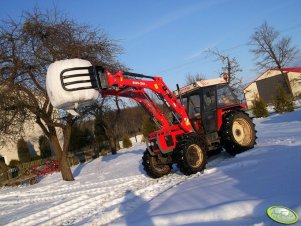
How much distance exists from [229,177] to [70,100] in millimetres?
3602

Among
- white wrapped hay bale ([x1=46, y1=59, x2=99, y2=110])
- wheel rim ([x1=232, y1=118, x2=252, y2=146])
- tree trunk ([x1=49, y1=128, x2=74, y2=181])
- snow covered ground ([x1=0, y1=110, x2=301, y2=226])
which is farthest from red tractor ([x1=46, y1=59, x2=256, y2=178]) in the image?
tree trunk ([x1=49, y1=128, x2=74, y2=181])

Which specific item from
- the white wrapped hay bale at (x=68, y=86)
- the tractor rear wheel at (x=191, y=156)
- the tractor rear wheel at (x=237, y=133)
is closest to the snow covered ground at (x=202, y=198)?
the tractor rear wheel at (x=191, y=156)

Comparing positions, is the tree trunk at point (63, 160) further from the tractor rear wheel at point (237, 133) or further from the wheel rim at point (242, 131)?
the wheel rim at point (242, 131)

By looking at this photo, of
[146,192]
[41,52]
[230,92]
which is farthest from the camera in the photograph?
[41,52]

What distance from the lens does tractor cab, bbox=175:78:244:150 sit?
11508 mm

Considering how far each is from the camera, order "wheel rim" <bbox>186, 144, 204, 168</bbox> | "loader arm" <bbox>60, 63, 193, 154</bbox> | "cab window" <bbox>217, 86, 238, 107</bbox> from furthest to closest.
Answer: "cab window" <bbox>217, 86, 238, 107</bbox> → "wheel rim" <bbox>186, 144, 204, 168</bbox> → "loader arm" <bbox>60, 63, 193, 154</bbox>

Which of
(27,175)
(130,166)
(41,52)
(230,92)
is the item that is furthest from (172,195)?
(27,175)

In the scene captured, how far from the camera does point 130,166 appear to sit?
16016mm

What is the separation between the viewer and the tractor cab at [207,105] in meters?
11.5

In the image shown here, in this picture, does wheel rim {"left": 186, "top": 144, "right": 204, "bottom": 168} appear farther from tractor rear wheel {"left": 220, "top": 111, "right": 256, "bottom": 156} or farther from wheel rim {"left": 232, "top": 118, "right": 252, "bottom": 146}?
wheel rim {"left": 232, "top": 118, "right": 252, "bottom": 146}

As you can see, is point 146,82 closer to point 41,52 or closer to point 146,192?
point 146,192

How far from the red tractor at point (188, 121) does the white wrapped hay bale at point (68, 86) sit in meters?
0.72

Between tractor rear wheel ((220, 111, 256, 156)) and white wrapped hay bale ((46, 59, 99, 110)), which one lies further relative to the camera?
tractor rear wheel ((220, 111, 256, 156))

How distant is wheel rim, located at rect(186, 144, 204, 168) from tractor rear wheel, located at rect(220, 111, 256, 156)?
1.27m
